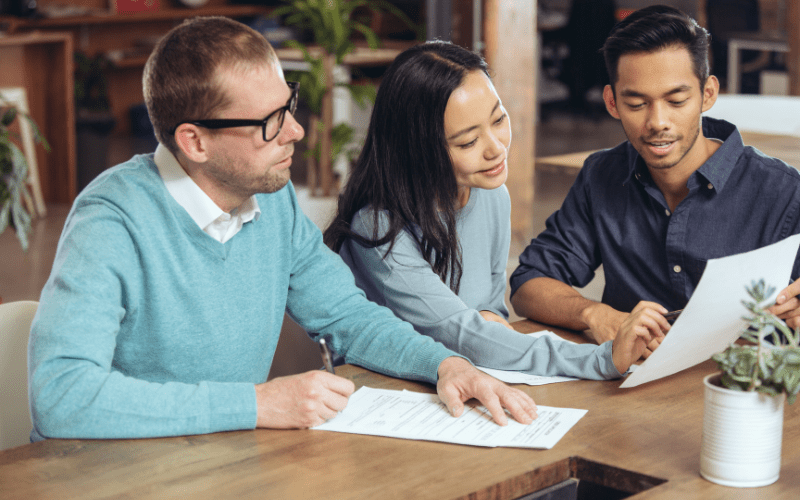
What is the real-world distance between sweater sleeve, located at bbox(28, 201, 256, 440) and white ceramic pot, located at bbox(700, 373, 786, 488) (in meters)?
0.57

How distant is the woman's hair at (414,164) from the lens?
1.59m

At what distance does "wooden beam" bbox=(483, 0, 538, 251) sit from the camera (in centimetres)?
416

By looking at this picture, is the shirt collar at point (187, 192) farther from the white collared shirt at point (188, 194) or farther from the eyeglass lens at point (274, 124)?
the eyeglass lens at point (274, 124)

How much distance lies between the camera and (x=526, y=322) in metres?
1.71

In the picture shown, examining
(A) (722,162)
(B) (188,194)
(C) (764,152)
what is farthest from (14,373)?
(C) (764,152)

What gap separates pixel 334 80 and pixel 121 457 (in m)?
4.59

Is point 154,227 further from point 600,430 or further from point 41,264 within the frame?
point 41,264

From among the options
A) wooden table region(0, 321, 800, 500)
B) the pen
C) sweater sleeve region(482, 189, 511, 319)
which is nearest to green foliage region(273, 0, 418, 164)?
sweater sleeve region(482, 189, 511, 319)

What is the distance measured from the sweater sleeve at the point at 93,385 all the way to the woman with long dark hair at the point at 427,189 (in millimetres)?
430

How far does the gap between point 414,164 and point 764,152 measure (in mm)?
1673

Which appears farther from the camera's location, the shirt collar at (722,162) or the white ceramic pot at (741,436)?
the shirt collar at (722,162)

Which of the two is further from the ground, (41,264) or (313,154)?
(313,154)

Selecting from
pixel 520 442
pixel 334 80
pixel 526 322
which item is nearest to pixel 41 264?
pixel 334 80

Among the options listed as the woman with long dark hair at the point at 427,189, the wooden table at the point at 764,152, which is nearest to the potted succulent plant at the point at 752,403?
the woman with long dark hair at the point at 427,189
